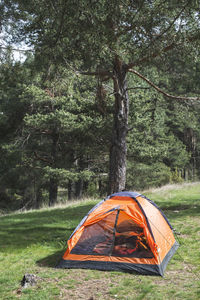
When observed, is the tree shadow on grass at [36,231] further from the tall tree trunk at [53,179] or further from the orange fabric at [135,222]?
the tall tree trunk at [53,179]

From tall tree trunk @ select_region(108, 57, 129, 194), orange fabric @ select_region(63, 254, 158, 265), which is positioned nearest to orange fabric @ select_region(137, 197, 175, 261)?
orange fabric @ select_region(63, 254, 158, 265)

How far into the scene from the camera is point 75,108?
1744cm

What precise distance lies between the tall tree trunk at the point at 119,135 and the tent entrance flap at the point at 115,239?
227 cm

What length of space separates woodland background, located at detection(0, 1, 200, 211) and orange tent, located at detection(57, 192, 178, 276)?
3.66 meters

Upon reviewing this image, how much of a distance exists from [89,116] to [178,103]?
7732 mm

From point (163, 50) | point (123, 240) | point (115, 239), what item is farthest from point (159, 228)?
point (163, 50)

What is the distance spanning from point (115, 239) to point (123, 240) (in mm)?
162

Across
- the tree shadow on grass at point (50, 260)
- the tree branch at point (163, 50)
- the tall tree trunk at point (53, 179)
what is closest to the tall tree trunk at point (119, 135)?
the tree branch at point (163, 50)

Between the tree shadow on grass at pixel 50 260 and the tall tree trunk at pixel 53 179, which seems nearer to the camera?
the tree shadow on grass at pixel 50 260

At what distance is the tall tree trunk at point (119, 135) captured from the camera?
865 cm

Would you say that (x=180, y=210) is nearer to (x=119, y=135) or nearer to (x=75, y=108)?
(x=119, y=135)

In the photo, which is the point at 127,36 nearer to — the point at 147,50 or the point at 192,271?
the point at 147,50

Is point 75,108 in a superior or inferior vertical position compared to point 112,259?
superior

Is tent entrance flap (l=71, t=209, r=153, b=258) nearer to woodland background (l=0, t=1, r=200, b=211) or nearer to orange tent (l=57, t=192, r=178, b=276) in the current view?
orange tent (l=57, t=192, r=178, b=276)
